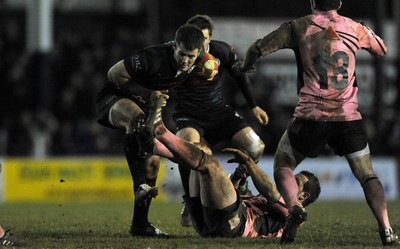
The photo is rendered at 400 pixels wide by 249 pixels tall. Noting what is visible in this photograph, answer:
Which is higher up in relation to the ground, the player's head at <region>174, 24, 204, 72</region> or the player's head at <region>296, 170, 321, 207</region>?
the player's head at <region>174, 24, 204, 72</region>

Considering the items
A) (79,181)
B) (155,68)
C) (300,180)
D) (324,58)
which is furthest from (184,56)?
(79,181)

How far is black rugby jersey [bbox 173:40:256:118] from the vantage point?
10484 millimetres

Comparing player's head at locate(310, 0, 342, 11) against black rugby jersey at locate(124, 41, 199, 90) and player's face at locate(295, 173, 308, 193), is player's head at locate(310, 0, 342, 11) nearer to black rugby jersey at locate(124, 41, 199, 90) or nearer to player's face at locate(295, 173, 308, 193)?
black rugby jersey at locate(124, 41, 199, 90)

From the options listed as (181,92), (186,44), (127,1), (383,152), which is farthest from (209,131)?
(127,1)

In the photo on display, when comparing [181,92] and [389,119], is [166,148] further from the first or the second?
[389,119]

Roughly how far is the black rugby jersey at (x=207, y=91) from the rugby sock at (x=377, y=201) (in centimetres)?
268

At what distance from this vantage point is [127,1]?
27.0 metres

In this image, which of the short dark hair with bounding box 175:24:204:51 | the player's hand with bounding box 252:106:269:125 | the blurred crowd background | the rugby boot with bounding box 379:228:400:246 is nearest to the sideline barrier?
the blurred crowd background

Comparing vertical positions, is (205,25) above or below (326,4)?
below

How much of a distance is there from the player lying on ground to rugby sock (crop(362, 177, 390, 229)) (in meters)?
0.83

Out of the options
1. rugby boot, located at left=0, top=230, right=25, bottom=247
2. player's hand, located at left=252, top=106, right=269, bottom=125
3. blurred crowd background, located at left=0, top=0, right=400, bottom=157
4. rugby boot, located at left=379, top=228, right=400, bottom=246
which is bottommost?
blurred crowd background, located at left=0, top=0, right=400, bottom=157

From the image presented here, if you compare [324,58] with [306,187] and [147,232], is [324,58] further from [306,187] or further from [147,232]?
[147,232]

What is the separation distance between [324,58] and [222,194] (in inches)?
57.1

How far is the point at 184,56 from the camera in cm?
870
